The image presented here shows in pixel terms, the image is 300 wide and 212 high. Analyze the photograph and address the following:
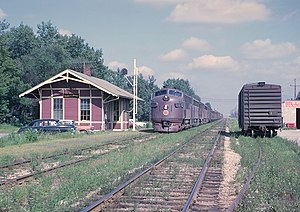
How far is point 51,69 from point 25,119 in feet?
26.1

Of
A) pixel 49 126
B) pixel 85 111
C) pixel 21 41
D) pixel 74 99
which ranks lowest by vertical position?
pixel 49 126

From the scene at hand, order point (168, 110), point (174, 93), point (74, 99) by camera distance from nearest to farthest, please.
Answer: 1. point (168, 110)
2. point (174, 93)
3. point (74, 99)

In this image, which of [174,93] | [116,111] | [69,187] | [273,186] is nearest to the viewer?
[69,187]

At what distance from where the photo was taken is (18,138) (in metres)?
25.6

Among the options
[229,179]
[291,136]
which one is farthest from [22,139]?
[291,136]

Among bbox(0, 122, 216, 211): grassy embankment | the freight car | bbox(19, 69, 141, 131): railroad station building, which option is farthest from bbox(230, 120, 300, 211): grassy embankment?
bbox(19, 69, 141, 131): railroad station building

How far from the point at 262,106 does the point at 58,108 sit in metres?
20.6

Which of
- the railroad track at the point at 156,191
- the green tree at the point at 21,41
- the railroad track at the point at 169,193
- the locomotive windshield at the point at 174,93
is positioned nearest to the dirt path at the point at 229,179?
the railroad track at the point at 169,193

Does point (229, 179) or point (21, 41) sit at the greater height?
point (21, 41)

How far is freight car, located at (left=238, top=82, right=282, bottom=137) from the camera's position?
1094 inches

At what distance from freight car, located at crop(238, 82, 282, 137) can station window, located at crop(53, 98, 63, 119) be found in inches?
755

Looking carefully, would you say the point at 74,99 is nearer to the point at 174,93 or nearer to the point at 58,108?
the point at 58,108

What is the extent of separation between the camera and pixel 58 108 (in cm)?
4178

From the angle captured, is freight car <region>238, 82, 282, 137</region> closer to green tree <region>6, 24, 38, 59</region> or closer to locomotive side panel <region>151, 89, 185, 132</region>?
locomotive side panel <region>151, 89, 185, 132</region>
